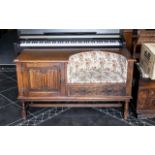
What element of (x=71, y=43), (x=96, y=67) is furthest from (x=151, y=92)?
(x=71, y=43)

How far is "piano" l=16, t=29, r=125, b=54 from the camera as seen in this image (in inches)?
99.7

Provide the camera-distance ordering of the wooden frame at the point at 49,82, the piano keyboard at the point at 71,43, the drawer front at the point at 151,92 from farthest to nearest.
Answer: the piano keyboard at the point at 71,43
the drawer front at the point at 151,92
the wooden frame at the point at 49,82

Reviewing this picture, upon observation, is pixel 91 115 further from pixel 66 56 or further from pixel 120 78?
pixel 66 56

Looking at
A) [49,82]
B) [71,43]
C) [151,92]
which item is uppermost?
[71,43]

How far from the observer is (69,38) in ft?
8.73

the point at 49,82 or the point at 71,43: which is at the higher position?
the point at 71,43

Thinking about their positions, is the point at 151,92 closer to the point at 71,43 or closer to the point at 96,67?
the point at 96,67

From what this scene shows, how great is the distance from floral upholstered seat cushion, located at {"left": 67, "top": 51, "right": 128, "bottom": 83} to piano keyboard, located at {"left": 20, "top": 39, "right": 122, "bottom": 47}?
0.31 ft

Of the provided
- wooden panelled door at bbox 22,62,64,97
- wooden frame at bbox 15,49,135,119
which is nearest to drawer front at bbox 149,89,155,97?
wooden frame at bbox 15,49,135,119

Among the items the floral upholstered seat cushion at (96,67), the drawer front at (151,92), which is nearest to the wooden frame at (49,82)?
the floral upholstered seat cushion at (96,67)

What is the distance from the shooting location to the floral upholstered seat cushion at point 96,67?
7.62 ft

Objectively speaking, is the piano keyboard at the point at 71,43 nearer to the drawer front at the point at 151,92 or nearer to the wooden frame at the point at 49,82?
the wooden frame at the point at 49,82

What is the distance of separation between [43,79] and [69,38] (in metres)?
0.71
